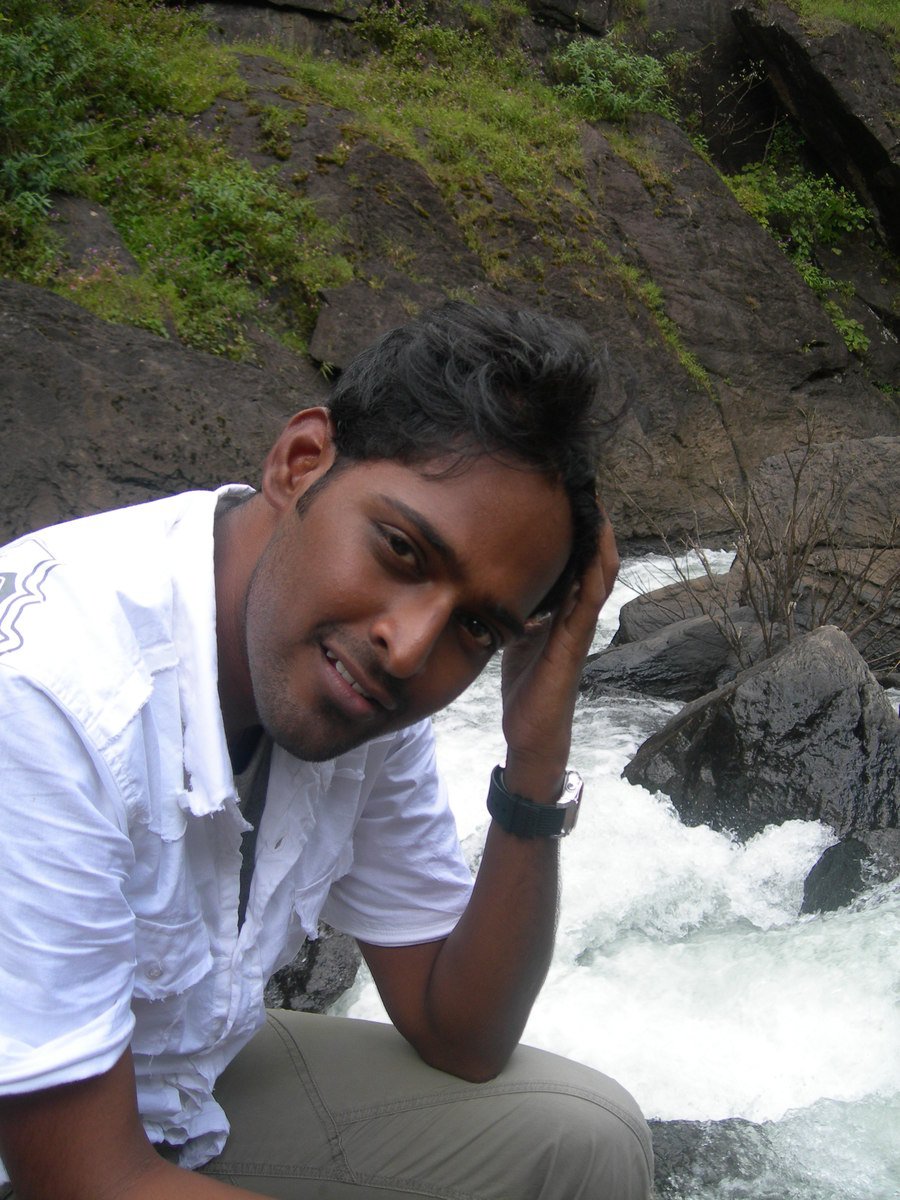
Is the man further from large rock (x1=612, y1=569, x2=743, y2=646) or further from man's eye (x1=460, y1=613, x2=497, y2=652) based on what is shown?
large rock (x1=612, y1=569, x2=743, y2=646)

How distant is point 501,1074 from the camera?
185 cm

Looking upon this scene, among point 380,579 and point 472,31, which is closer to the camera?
point 380,579

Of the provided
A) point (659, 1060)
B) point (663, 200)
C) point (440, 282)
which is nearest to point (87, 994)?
point (659, 1060)

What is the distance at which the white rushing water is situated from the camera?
286cm

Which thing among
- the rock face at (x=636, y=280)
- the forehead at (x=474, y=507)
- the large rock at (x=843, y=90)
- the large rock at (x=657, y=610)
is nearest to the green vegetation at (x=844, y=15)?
the large rock at (x=843, y=90)

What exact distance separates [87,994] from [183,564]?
553mm

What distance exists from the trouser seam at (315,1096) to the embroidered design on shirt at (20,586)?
99 centimetres

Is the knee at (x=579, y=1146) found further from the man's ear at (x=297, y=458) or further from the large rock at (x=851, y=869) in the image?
the large rock at (x=851, y=869)

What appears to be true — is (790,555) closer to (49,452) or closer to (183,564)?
(49,452)

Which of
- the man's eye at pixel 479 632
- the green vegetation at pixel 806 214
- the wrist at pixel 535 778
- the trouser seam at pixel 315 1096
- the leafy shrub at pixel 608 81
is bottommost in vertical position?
the trouser seam at pixel 315 1096

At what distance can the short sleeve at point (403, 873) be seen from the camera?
1939mm

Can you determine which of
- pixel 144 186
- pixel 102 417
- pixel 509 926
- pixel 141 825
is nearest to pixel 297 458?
pixel 141 825

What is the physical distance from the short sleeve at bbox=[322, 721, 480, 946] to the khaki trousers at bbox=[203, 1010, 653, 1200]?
227 mm

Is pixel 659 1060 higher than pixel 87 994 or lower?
lower
